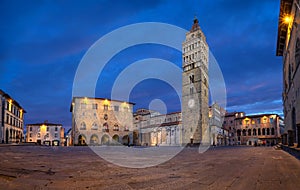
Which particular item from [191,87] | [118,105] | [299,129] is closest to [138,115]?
[118,105]

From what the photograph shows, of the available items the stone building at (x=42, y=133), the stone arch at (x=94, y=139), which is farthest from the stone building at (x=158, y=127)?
the stone building at (x=42, y=133)

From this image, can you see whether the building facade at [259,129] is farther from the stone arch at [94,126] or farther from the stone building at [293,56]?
the stone building at [293,56]

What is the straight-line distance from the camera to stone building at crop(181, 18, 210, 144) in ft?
190

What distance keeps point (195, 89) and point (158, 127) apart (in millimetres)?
18852

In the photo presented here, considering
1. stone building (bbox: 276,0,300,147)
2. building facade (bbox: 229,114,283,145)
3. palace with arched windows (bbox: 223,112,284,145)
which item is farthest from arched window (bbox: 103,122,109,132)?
building facade (bbox: 229,114,283,145)

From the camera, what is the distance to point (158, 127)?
236ft

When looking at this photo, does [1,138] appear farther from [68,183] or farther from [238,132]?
[238,132]

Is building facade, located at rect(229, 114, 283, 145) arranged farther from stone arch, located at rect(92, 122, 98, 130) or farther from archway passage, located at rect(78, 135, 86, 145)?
archway passage, located at rect(78, 135, 86, 145)

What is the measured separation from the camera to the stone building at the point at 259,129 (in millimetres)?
77375

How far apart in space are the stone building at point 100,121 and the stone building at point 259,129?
45442mm

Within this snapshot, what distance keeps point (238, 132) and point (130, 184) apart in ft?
298

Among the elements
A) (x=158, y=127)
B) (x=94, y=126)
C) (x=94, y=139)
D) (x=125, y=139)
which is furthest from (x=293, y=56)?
(x=158, y=127)

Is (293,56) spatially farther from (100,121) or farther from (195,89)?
(100,121)

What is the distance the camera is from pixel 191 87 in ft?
201
